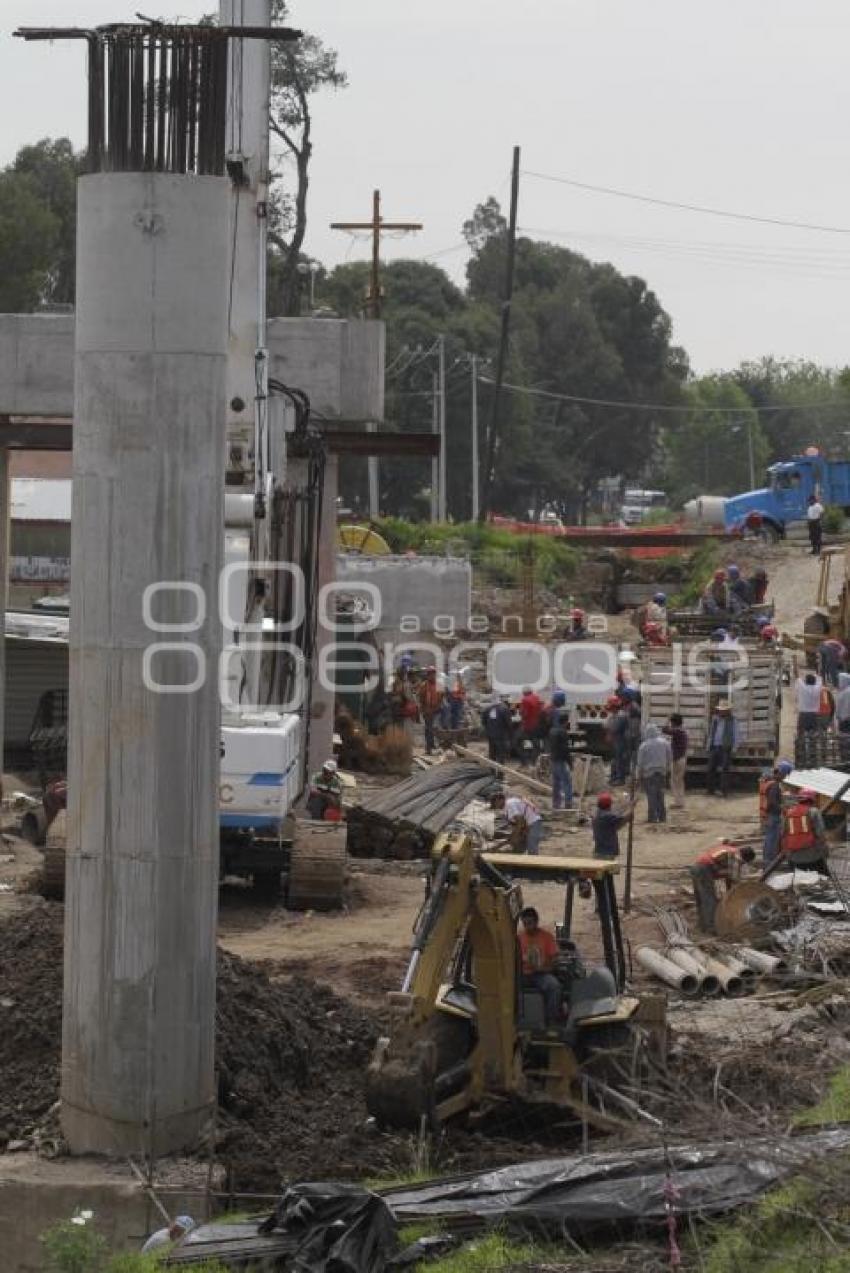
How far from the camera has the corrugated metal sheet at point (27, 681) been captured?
3456 centimetres

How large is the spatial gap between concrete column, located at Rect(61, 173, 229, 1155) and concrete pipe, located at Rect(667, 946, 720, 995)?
19.7 feet

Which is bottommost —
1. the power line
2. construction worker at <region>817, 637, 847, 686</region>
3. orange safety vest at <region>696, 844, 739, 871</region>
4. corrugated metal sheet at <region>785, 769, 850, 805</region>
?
orange safety vest at <region>696, 844, 739, 871</region>

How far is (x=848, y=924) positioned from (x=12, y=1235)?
8.64 m

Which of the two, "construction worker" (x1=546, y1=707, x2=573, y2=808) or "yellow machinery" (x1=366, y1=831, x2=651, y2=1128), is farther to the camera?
"construction worker" (x1=546, y1=707, x2=573, y2=808)

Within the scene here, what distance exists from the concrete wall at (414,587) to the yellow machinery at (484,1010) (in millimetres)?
29397

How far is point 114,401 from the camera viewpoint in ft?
45.0

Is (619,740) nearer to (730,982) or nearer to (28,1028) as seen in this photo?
(730,982)

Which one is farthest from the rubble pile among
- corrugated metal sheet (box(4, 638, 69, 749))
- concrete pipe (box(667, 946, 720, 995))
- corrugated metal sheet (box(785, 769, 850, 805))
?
corrugated metal sheet (box(4, 638, 69, 749))

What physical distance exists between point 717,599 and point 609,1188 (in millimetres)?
29903

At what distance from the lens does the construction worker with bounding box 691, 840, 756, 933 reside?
2128 cm

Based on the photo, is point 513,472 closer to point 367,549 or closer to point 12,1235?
point 367,549

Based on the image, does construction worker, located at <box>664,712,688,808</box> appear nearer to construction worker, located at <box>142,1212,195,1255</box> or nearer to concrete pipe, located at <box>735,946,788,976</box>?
concrete pipe, located at <box>735,946,788,976</box>

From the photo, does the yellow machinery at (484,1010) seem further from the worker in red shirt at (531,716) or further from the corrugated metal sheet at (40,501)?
the corrugated metal sheet at (40,501)

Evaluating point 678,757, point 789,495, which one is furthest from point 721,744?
point 789,495
